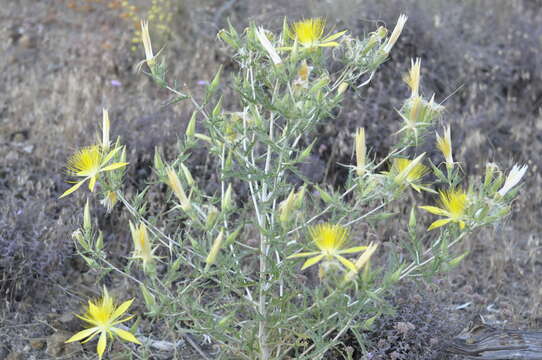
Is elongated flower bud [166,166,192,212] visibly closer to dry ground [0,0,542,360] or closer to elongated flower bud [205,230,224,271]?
elongated flower bud [205,230,224,271]

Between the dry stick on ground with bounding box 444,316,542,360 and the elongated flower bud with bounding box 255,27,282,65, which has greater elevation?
the elongated flower bud with bounding box 255,27,282,65

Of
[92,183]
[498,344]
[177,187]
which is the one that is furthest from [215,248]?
[498,344]

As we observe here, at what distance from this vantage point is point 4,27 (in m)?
5.18

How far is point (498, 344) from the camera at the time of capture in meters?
2.47

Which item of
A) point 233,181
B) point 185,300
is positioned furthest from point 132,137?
point 185,300

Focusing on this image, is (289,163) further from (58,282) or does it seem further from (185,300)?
(58,282)

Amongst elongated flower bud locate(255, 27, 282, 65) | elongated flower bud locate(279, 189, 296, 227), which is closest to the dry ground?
elongated flower bud locate(279, 189, 296, 227)

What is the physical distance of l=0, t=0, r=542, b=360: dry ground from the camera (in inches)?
114

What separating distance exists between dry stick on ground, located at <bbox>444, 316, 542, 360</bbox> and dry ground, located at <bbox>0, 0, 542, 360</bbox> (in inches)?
3.7

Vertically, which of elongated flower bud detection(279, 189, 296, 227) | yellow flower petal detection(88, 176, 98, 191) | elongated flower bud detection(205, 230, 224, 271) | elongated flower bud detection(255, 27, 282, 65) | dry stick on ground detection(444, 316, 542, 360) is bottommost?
dry stick on ground detection(444, 316, 542, 360)

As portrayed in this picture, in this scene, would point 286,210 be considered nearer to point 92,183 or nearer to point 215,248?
point 215,248

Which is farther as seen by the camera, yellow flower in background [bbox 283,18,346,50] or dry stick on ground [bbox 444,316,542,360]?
dry stick on ground [bbox 444,316,542,360]

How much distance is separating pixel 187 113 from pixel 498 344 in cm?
226

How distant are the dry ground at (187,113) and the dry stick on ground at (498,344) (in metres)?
0.10
